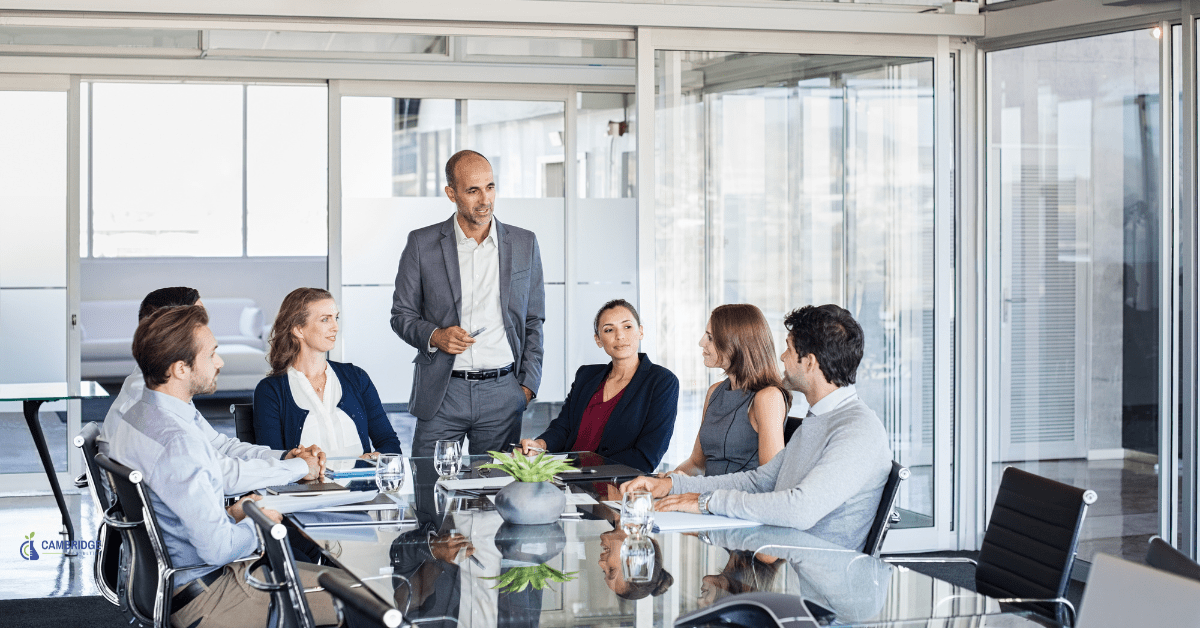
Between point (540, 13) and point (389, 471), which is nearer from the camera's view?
point (389, 471)

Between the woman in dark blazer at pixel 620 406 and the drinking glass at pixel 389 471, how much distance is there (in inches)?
29.9

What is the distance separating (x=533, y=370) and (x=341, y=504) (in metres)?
1.56

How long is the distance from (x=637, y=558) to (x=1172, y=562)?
98 cm

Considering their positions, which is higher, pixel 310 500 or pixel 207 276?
pixel 207 276

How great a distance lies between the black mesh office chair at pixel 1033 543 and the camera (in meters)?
2.49

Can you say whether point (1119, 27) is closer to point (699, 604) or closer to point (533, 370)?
point (533, 370)

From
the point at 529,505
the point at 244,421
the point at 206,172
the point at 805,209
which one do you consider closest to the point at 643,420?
the point at 529,505

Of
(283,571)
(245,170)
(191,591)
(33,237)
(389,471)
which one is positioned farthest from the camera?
(245,170)

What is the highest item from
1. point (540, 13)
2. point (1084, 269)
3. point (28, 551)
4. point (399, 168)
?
point (540, 13)

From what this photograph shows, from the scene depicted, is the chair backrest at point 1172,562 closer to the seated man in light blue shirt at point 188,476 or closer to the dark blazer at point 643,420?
the seated man in light blue shirt at point 188,476

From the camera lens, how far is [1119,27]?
475 cm

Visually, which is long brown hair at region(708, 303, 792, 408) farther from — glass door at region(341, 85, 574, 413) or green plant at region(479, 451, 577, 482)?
glass door at region(341, 85, 574, 413)

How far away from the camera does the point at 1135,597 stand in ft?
4.93

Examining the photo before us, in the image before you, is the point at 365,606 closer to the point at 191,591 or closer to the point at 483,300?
the point at 191,591
